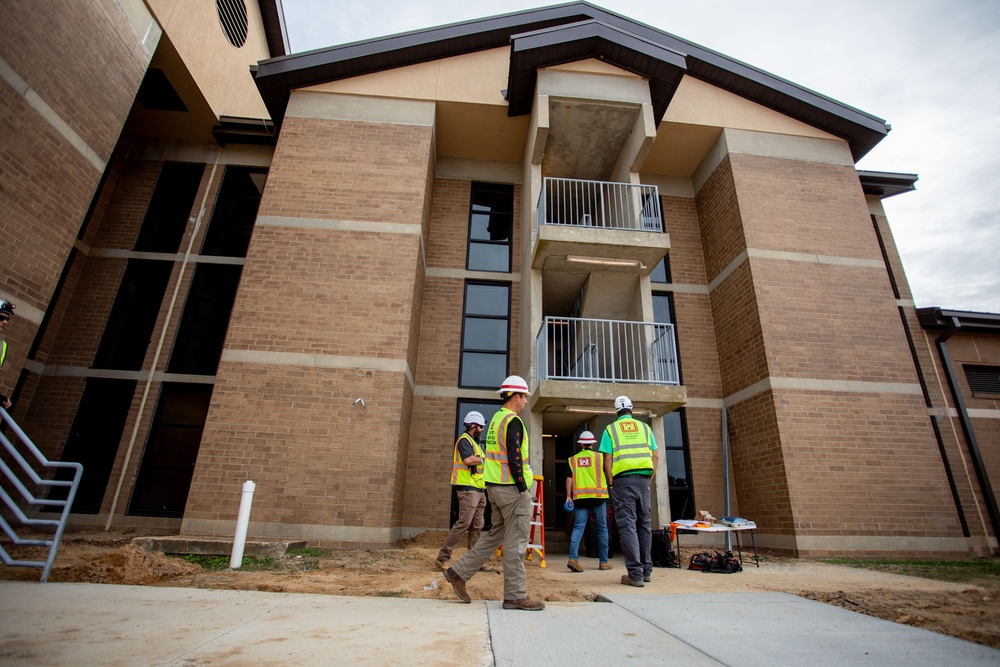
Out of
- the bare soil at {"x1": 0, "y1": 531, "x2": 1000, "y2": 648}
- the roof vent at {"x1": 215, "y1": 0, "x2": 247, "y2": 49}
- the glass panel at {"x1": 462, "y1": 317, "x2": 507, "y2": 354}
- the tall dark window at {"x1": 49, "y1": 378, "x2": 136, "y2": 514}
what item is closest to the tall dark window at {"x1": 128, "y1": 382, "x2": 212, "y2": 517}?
the tall dark window at {"x1": 49, "y1": 378, "x2": 136, "y2": 514}

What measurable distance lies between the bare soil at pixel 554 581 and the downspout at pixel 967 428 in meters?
6.59

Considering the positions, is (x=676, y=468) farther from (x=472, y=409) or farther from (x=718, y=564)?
(x=472, y=409)

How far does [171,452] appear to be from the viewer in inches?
407

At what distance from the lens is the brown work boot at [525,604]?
3721mm

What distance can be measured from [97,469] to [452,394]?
7534 millimetres

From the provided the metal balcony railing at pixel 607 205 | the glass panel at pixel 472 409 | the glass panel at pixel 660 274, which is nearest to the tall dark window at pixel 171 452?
the glass panel at pixel 472 409

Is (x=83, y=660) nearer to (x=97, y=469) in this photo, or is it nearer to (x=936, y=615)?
(x=936, y=615)

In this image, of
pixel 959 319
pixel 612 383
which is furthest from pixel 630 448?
pixel 959 319

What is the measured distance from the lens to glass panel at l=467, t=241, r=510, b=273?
12.5 metres

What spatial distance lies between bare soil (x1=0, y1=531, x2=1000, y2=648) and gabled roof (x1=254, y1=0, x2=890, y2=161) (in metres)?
10.0

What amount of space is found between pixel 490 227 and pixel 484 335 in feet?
10.1

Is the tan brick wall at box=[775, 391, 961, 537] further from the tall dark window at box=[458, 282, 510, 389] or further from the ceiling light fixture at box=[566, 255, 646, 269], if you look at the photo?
the tall dark window at box=[458, 282, 510, 389]

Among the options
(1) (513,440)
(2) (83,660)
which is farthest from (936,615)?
(2) (83,660)

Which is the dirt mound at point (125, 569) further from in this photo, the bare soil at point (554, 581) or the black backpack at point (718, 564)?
the black backpack at point (718, 564)
